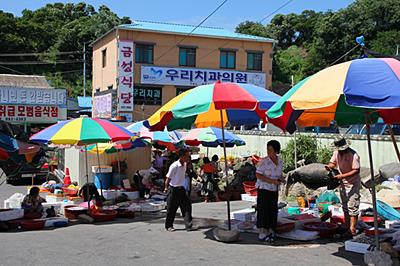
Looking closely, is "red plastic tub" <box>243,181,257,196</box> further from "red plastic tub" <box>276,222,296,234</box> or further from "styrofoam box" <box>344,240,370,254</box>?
"styrofoam box" <box>344,240,370,254</box>

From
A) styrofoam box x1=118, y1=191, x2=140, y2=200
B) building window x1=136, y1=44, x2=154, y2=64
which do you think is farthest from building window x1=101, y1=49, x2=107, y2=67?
styrofoam box x1=118, y1=191, x2=140, y2=200

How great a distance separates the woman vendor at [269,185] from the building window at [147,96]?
2743 cm

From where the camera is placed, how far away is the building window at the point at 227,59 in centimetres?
3794

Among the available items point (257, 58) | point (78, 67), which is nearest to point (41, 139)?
point (257, 58)

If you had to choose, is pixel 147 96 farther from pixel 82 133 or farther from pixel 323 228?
pixel 323 228

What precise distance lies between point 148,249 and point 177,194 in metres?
1.99

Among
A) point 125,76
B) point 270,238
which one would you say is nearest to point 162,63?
point 125,76

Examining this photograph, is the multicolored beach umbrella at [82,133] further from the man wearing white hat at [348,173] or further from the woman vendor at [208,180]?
the man wearing white hat at [348,173]

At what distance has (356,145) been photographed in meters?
16.0

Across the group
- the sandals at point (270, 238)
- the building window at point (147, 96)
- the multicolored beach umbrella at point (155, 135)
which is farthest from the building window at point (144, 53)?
the sandals at point (270, 238)

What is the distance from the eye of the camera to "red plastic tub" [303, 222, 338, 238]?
29.2ft

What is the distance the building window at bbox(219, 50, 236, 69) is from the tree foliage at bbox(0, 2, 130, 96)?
63.2ft

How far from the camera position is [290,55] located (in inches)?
2408

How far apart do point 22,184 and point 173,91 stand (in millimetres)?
17066
